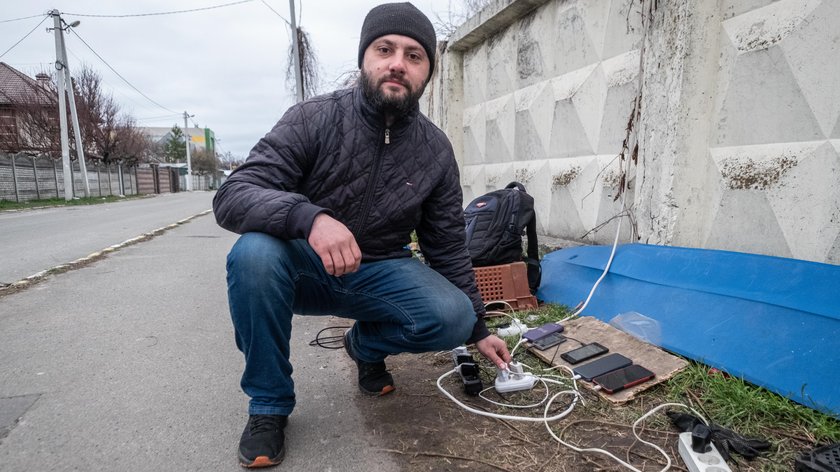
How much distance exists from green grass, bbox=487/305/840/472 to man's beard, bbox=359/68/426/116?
162 cm

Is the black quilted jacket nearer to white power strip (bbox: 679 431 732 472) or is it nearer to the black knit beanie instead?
the black knit beanie

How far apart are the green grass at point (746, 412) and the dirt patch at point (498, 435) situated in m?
0.05

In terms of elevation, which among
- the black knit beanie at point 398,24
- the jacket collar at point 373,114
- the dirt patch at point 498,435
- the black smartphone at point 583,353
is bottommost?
the dirt patch at point 498,435

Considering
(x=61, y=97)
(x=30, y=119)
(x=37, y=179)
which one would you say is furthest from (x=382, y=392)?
(x=30, y=119)

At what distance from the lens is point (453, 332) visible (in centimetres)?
184

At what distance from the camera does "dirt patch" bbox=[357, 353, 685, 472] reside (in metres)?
1.61

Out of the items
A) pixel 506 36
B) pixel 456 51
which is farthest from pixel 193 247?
pixel 506 36

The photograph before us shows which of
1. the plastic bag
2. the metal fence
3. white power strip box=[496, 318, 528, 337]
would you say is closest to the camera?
the plastic bag

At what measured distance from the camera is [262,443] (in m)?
1.61

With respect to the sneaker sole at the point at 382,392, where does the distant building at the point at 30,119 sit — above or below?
above

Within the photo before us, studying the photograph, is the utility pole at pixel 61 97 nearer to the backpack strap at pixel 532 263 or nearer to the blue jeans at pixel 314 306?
the backpack strap at pixel 532 263

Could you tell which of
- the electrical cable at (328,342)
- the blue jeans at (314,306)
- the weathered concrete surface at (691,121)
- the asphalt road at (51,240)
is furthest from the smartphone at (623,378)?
the asphalt road at (51,240)

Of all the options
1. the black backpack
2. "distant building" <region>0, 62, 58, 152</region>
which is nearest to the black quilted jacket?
the black backpack

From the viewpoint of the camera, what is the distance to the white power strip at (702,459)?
146cm
